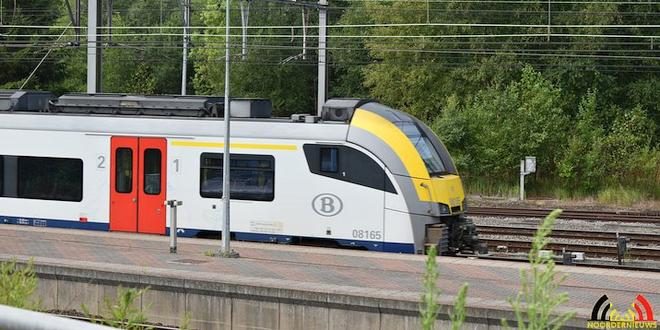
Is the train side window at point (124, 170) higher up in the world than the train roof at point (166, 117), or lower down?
lower down

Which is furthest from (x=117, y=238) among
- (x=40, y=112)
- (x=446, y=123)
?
(x=446, y=123)

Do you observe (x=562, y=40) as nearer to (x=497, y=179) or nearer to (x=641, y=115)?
(x=641, y=115)

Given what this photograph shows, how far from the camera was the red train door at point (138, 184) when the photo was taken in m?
18.8

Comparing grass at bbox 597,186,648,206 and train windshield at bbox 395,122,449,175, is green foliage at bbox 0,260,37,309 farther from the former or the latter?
grass at bbox 597,186,648,206

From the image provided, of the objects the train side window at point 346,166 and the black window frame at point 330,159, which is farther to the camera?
the black window frame at point 330,159

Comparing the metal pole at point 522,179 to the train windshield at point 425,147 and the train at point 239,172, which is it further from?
the train windshield at point 425,147

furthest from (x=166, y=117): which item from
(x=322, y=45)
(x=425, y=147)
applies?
(x=322, y=45)

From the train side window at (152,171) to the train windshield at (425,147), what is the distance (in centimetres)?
461

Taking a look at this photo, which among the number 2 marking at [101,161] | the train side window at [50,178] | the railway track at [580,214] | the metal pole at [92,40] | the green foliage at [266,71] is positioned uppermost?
the green foliage at [266,71]

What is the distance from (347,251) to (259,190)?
207 centimetres

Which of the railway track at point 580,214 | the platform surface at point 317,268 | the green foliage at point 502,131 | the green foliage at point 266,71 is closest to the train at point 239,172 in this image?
the platform surface at point 317,268

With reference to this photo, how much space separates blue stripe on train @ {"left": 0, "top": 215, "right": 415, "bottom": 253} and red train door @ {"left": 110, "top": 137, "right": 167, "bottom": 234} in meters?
0.38

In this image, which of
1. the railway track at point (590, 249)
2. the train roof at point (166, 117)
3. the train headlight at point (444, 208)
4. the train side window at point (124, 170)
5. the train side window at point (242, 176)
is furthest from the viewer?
the railway track at point (590, 249)

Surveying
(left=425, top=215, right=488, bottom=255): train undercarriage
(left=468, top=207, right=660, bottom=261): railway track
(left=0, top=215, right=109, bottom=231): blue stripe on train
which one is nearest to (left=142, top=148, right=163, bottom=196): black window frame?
(left=0, top=215, right=109, bottom=231): blue stripe on train
